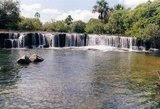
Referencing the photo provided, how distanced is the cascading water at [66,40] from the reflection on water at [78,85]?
21859mm

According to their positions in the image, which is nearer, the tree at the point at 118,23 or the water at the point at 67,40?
the water at the point at 67,40

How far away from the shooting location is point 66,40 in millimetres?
71625

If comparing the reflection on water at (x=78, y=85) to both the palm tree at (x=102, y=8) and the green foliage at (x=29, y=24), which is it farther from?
the palm tree at (x=102, y=8)

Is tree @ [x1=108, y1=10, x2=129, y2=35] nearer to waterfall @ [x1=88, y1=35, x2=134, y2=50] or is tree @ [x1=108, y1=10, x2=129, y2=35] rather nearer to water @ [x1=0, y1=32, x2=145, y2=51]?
waterfall @ [x1=88, y1=35, x2=134, y2=50]

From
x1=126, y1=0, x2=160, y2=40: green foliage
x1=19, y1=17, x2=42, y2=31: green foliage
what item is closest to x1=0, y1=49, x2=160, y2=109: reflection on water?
x1=126, y1=0, x2=160, y2=40: green foliage

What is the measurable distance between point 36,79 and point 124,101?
1026cm

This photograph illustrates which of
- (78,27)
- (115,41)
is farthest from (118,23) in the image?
(78,27)

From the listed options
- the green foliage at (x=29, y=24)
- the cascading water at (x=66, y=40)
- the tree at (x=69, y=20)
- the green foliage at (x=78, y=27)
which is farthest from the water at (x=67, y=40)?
the tree at (x=69, y=20)

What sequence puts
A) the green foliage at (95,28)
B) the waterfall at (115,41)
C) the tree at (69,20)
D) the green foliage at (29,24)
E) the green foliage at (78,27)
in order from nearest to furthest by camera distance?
1. the waterfall at (115,41)
2. the green foliage at (29,24)
3. the green foliage at (95,28)
4. the green foliage at (78,27)
5. the tree at (69,20)

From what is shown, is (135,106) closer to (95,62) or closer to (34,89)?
(34,89)

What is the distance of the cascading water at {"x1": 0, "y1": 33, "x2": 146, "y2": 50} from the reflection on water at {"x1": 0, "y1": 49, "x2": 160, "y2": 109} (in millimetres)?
21859

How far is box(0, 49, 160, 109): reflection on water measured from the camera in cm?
2475

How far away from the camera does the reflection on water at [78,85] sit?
24.8m

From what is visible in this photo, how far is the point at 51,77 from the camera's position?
34156 mm
